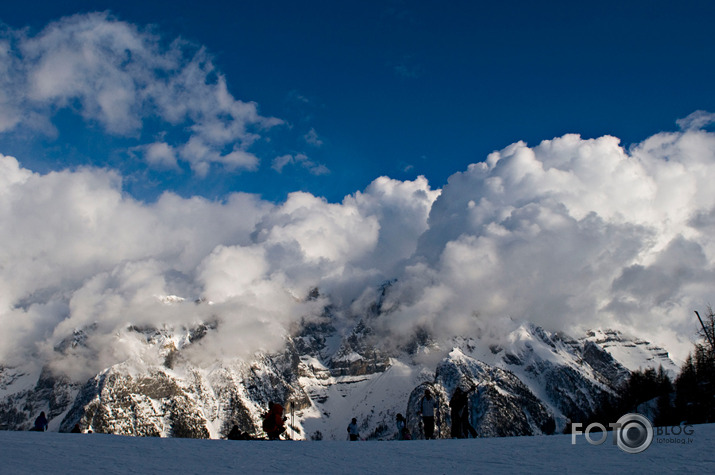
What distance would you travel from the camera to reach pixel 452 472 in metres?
14.0

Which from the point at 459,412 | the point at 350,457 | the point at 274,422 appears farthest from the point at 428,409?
the point at 350,457

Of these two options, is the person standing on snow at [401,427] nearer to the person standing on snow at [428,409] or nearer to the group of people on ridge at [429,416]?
the group of people on ridge at [429,416]

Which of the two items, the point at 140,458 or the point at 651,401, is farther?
the point at 651,401

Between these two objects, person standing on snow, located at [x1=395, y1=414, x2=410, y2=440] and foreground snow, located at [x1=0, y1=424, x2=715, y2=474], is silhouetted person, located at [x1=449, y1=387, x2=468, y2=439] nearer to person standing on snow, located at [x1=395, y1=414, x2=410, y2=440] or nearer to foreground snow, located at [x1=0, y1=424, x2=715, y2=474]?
person standing on snow, located at [x1=395, y1=414, x2=410, y2=440]

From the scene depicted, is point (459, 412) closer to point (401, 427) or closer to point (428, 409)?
point (428, 409)

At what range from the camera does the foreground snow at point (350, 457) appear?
552 inches

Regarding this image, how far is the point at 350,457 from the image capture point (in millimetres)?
16359

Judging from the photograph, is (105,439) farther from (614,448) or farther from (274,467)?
(614,448)

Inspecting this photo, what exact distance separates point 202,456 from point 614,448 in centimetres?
1269

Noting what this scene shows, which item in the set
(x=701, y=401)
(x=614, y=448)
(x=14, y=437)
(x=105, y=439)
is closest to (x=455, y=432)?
(x=614, y=448)

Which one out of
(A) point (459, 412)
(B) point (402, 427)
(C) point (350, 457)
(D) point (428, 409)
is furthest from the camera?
(B) point (402, 427)

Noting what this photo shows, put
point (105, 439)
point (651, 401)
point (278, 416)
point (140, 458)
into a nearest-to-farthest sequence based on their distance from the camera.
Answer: point (140, 458), point (105, 439), point (278, 416), point (651, 401)

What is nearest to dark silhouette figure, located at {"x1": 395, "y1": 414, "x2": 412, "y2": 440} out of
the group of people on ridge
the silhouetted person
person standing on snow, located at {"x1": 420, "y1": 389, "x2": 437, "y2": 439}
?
the silhouetted person

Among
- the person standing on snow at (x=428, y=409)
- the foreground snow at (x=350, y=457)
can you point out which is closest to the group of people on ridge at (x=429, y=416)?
the person standing on snow at (x=428, y=409)
